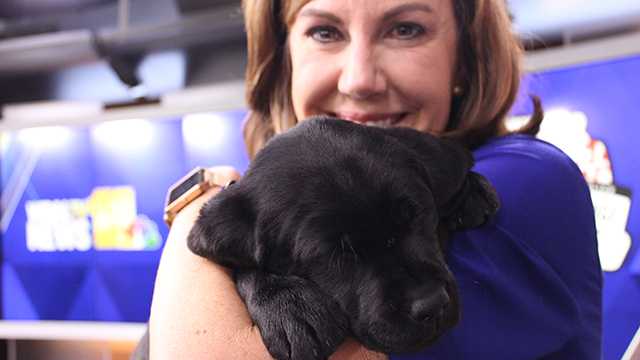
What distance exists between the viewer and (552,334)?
955mm

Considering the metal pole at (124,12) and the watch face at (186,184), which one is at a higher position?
the watch face at (186,184)

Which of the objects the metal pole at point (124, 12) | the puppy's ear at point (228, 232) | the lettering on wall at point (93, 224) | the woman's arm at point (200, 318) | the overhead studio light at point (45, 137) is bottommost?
the lettering on wall at point (93, 224)

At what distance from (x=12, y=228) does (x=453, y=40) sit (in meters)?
3.40

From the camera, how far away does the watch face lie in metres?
1.28

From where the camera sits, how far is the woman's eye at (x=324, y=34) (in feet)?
4.41

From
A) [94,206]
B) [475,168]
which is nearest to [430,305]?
[475,168]

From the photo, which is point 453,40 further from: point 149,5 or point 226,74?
point 149,5

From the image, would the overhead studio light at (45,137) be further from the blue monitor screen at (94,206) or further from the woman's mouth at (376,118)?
the woman's mouth at (376,118)

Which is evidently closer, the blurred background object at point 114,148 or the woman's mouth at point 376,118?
the woman's mouth at point 376,118

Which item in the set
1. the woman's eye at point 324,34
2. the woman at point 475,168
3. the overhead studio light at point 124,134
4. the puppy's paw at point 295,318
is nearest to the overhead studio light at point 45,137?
the overhead studio light at point 124,134

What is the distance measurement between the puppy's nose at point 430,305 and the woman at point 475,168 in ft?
0.22

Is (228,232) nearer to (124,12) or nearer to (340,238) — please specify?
(340,238)

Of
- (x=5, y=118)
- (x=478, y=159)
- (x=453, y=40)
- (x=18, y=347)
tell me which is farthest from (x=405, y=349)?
(x=5, y=118)

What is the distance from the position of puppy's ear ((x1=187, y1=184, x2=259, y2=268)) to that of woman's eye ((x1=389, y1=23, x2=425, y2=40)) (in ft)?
1.74
